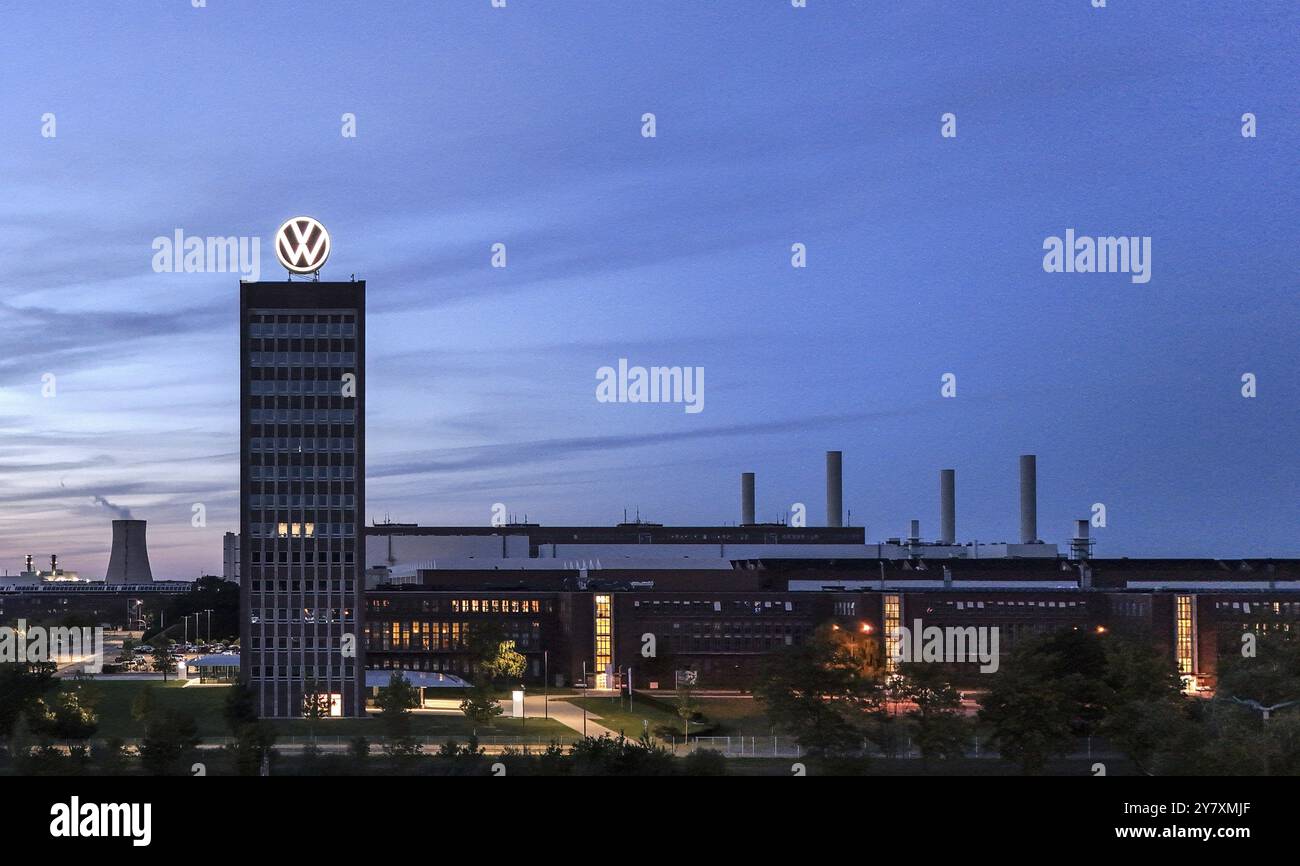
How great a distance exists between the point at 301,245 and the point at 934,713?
59859 millimetres

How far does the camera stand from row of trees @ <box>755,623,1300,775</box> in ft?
219

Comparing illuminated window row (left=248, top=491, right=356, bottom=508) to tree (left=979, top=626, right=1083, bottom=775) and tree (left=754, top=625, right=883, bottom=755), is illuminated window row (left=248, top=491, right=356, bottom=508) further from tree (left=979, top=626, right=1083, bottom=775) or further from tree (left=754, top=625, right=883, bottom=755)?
tree (left=979, top=626, right=1083, bottom=775)

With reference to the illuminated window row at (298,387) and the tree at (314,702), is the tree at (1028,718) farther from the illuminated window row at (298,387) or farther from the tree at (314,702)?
the illuminated window row at (298,387)

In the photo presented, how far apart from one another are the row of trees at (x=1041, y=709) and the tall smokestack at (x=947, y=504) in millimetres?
90868

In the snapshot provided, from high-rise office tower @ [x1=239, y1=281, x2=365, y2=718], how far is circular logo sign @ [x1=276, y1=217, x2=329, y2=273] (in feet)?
5.05

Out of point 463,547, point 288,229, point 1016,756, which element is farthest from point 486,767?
point 463,547

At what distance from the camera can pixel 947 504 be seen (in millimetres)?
186625

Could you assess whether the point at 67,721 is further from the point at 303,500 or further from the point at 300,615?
the point at 303,500

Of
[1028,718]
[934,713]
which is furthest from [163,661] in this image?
[1028,718]
